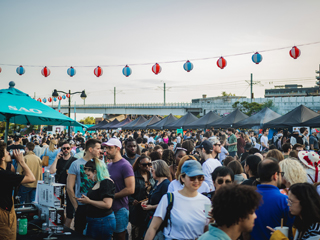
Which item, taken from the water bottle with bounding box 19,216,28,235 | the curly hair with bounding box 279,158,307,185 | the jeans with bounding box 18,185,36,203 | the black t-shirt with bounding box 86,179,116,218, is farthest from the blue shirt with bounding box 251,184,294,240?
the jeans with bounding box 18,185,36,203

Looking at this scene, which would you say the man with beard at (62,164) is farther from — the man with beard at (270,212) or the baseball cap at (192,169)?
the man with beard at (270,212)

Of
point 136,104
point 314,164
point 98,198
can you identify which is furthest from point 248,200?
point 136,104

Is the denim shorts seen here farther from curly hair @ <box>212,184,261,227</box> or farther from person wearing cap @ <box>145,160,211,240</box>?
curly hair @ <box>212,184,261,227</box>

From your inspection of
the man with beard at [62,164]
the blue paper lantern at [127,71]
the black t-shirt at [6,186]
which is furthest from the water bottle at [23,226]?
the blue paper lantern at [127,71]

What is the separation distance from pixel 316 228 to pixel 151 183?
2.98 metres

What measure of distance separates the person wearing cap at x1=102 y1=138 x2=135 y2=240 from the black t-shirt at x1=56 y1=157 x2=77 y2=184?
Result: 2.12m

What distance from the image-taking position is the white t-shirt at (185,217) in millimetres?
2803

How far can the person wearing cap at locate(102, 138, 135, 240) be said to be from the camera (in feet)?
13.3

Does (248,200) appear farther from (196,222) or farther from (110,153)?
(110,153)

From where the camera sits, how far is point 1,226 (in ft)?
10.7

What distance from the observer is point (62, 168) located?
242 inches

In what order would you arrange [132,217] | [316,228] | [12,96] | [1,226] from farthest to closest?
[12,96], [132,217], [1,226], [316,228]

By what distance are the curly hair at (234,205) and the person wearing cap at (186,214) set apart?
2.65ft

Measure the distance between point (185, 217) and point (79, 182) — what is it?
2085 mm
